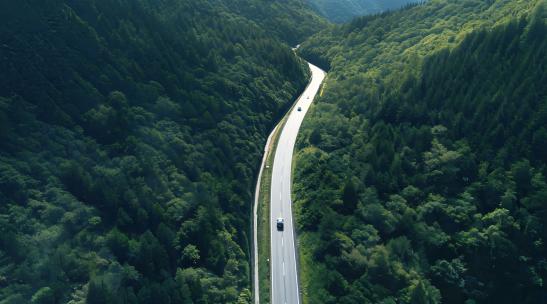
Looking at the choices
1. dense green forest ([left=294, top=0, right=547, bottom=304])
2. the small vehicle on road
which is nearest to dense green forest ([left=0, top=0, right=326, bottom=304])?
the small vehicle on road

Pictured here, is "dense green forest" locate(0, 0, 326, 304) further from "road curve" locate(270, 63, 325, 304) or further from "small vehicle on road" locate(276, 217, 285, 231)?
"small vehicle on road" locate(276, 217, 285, 231)

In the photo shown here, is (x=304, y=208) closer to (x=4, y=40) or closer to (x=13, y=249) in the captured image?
(x=13, y=249)

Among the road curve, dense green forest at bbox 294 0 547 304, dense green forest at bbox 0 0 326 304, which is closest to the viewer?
dense green forest at bbox 0 0 326 304

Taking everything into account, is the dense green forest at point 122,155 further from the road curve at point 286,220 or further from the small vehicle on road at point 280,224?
the small vehicle on road at point 280,224

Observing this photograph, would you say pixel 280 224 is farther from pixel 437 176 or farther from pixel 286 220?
pixel 437 176

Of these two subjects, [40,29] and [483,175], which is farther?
[40,29]

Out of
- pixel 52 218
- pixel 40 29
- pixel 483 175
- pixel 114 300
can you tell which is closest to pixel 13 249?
pixel 52 218

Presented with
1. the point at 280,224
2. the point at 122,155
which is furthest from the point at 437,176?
the point at 122,155
